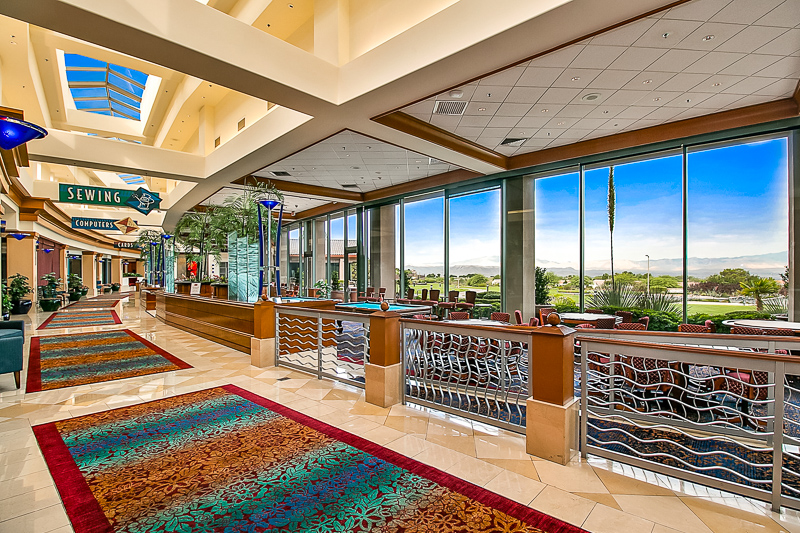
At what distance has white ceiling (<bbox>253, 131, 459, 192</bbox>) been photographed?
8.16 meters

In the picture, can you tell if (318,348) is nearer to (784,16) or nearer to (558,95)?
(558,95)

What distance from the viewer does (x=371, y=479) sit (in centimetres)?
276

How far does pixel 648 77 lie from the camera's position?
5.43 meters

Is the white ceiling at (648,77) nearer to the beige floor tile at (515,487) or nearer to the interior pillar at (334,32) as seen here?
the interior pillar at (334,32)

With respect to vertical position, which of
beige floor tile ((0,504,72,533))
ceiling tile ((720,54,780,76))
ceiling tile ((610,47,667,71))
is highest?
ceiling tile ((720,54,780,76))

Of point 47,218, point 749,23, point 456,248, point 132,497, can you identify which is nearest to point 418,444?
point 132,497

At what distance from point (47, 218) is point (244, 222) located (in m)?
13.8

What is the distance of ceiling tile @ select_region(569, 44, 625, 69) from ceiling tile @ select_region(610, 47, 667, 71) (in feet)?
0.34

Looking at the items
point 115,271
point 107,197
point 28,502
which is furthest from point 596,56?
point 115,271

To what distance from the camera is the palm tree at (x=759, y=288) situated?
22.2 feet

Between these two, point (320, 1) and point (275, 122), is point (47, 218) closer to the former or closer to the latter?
A: point (275, 122)

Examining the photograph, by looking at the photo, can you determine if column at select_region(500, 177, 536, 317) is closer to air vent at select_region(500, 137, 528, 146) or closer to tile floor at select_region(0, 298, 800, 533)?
air vent at select_region(500, 137, 528, 146)

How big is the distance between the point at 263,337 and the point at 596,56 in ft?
20.7

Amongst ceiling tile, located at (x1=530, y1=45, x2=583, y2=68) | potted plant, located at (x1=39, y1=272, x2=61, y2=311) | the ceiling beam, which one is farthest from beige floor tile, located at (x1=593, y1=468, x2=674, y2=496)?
potted plant, located at (x1=39, y1=272, x2=61, y2=311)
